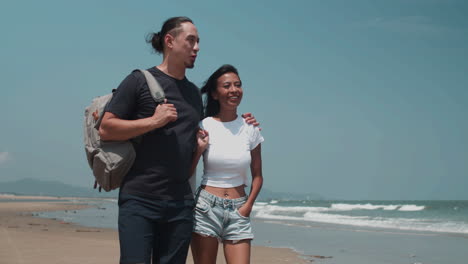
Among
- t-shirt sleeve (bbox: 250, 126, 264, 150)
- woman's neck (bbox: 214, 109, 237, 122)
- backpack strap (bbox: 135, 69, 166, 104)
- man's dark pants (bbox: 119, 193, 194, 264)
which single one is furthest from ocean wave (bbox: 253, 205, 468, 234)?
backpack strap (bbox: 135, 69, 166, 104)

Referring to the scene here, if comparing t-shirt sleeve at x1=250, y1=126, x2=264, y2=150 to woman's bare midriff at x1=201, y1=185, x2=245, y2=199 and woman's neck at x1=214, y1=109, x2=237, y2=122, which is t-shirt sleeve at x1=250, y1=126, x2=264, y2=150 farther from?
woman's bare midriff at x1=201, y1=185, x2=245, y2=199

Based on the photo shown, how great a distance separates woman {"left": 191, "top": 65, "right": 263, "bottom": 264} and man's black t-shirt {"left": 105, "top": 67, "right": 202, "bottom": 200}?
24 centimetres

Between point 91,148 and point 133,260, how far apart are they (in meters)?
0.62

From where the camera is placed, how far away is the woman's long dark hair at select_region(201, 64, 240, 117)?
315 centimetres

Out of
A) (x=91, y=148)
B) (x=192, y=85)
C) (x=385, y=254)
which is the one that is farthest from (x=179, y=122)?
(x=385, y=254)

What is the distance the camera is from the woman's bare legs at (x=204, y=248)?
2.88 meters

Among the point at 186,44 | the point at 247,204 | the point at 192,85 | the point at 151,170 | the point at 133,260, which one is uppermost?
the point at 186,44

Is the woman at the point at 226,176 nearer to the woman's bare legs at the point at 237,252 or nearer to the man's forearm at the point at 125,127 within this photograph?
the woman's bare legs at the point at 237,252

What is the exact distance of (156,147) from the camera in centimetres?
243

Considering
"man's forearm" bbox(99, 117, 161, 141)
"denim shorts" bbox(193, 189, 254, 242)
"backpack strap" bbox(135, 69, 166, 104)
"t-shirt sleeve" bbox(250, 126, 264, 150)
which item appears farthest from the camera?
"t-shirt sleeve" bbox(250, 126, 264, 150)

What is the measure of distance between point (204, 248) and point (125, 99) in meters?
1.10

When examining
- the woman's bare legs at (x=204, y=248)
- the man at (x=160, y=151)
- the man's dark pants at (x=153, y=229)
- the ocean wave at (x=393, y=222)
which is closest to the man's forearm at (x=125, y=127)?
the man at (x=160, y=151)

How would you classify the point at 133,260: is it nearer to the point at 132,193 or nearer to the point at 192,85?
the point at 132,193

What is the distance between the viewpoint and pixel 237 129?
3113mm
